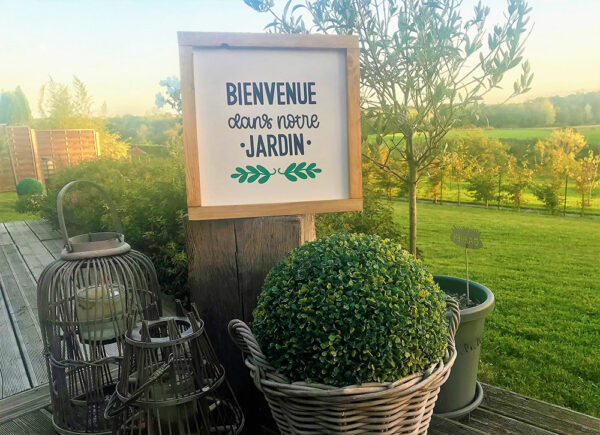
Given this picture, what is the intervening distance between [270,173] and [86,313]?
843mm

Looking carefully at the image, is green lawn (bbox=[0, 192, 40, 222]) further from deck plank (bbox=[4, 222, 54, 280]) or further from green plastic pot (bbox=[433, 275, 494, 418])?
green plastic pot (bbox=[433, 275, 494, 418])

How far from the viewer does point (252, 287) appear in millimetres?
1734

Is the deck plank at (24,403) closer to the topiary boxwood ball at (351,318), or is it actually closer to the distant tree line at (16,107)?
the topiary boxwood ball at (351,318)

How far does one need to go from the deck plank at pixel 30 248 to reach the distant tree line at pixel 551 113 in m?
4.84

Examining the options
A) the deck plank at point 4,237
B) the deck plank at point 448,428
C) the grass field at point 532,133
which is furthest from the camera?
the deck plank at point 4,237

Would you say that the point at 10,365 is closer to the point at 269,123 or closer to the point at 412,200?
the point at 269,123

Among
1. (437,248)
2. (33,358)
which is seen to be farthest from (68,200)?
(437,248)

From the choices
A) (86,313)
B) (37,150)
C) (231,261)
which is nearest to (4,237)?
(37,150)

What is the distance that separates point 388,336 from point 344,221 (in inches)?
113

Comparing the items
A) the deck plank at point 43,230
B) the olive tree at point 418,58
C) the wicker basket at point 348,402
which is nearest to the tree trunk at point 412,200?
the olive tree at point 418,58

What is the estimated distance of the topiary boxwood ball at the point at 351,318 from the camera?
48.5 inches

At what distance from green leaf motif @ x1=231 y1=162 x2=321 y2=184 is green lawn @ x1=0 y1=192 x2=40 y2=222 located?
877 cm

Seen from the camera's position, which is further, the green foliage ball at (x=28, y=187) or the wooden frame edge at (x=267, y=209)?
the green foliage ball at (x=28, y=187)

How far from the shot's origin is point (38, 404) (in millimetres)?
2135
